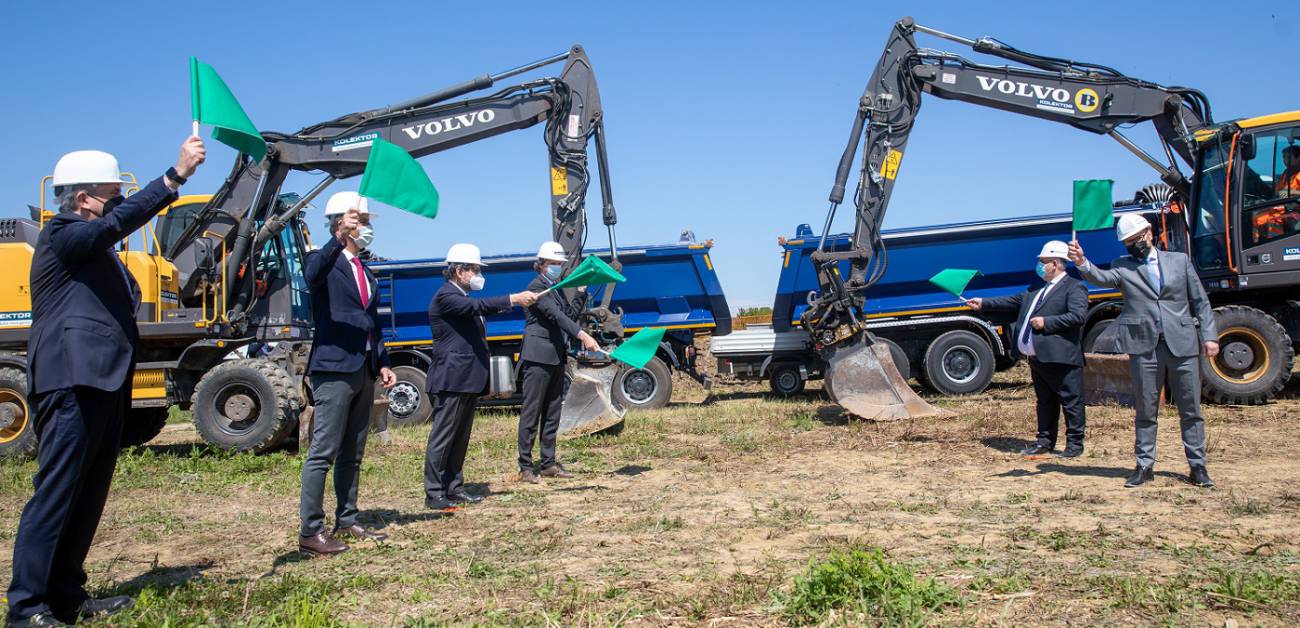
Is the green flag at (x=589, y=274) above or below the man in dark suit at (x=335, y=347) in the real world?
above

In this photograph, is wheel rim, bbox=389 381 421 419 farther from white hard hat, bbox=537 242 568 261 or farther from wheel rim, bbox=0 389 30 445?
white hard hat, bbox=537 242 568 261

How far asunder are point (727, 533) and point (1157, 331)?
312cm

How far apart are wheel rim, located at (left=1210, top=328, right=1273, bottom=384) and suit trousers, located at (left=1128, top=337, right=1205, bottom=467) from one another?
5040 mm

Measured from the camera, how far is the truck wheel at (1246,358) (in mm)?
9844

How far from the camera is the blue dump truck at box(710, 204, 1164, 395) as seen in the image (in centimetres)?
1257

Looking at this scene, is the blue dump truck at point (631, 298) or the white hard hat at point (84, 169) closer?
the white hard hat at point (84, 169)

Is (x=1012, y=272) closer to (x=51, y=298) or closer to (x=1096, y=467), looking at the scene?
(x=1096, y=467)

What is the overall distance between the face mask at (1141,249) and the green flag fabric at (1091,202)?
1.01 meters

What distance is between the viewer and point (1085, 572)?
374cm

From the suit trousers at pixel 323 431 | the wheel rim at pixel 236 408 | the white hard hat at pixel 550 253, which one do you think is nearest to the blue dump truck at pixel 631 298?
the wheel rim at pixel 236 408

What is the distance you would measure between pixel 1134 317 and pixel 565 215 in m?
6.92

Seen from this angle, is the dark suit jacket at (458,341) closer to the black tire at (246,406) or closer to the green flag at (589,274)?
the green flag at (589,274)

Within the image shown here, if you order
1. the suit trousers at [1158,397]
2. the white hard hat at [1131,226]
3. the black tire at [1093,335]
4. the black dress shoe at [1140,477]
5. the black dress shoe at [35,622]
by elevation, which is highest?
the white hard hat at [1131,226]

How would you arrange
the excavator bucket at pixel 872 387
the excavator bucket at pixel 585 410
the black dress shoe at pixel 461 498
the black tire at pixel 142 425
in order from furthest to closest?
the black tire at pixel 142 425 < the excavator bucket at pixel 872 387 < the excavator bucket at pixel 585 410 < the black dress shoe at pixel 461 498
